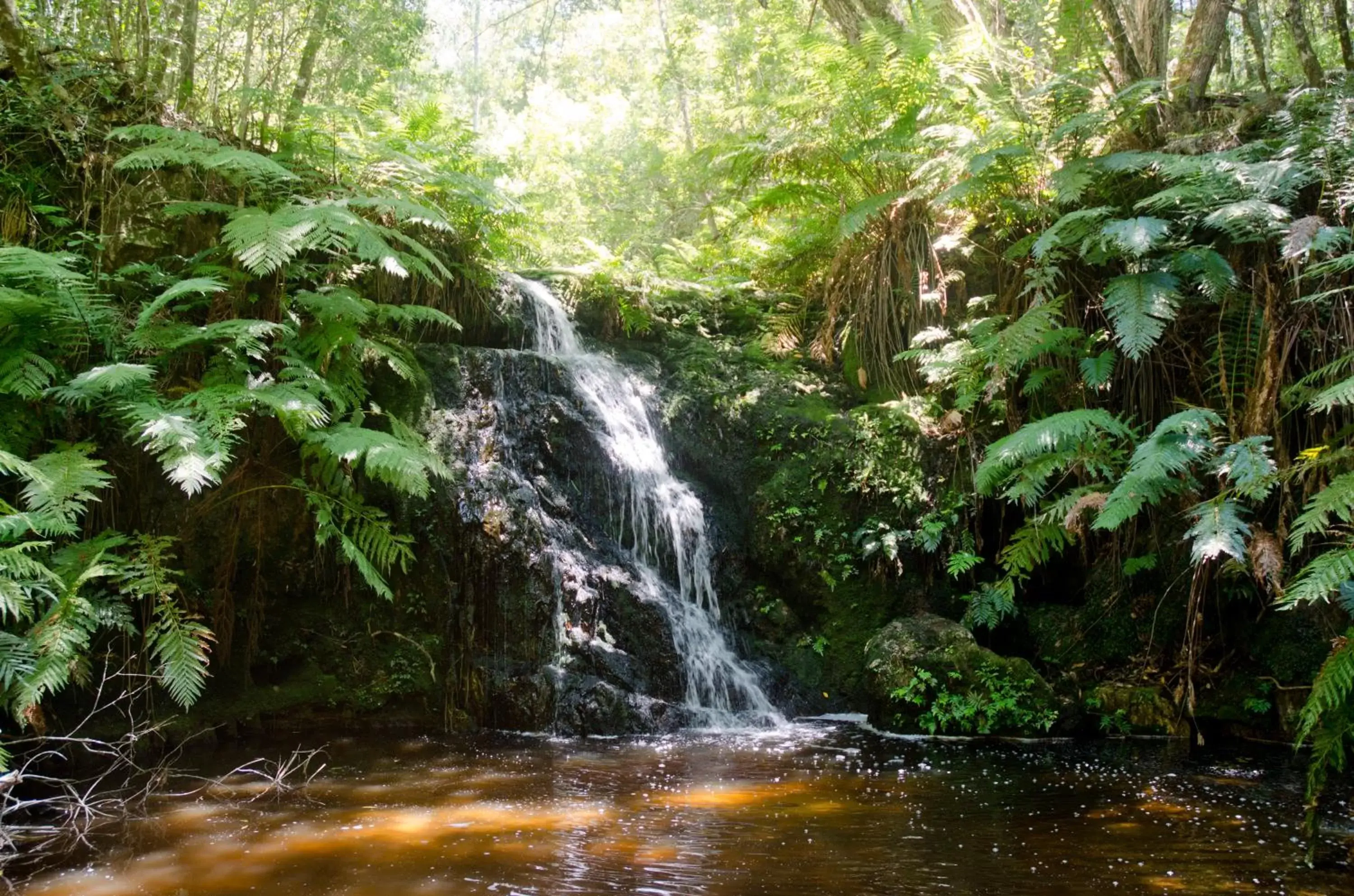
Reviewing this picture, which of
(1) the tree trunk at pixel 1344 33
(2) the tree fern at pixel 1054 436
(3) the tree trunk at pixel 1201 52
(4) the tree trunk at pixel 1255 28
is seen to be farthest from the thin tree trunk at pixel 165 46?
(4) the tree trunk at pixel 1255 28

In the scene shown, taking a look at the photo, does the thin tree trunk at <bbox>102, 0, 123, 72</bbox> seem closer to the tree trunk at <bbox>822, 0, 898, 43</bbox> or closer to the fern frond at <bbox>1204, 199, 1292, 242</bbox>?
the tree trunk at <bbox>822, 0, 898, 43</bbox>

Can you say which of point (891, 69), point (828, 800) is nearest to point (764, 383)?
point (891, 69)

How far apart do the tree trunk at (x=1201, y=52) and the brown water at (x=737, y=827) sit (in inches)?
190

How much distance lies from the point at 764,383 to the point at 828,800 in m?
4.45

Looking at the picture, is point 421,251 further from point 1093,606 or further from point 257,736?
point 1093,606

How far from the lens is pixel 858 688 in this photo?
616 centimetres

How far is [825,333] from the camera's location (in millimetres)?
7957

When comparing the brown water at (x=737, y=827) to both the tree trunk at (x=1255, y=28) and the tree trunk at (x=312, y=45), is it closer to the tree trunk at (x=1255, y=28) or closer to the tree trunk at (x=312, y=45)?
the tree trunk at (x=312, y=45)

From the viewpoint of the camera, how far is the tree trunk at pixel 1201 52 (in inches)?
254

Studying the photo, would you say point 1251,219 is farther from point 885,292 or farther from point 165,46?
point 165,46

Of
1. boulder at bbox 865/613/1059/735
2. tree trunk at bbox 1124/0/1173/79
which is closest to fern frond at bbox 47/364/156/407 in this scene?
boulder at bbox 865/613/1059/735

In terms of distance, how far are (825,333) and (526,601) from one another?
3.93 metres

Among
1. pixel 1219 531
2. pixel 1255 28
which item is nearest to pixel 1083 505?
pixel 1219 531

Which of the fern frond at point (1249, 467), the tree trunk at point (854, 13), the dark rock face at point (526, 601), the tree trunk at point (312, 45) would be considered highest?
the tree trunk at point (854, 13)
